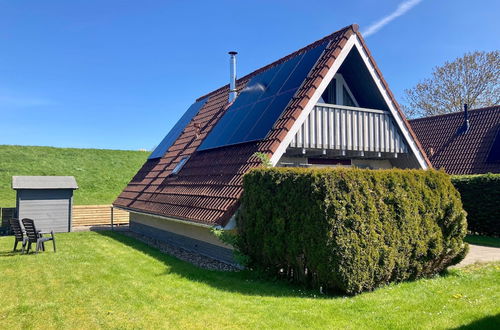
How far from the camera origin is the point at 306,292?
8133mm

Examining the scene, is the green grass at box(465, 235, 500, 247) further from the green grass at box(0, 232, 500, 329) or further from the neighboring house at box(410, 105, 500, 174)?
the green grass at box(0, 232, 500, 329)

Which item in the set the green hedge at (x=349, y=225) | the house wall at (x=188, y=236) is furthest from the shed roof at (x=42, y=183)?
the green hedge at (x=349, y=225)

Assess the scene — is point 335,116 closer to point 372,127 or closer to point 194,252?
point 372,127

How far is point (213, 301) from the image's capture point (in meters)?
7.41

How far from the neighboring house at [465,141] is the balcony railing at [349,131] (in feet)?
32.3

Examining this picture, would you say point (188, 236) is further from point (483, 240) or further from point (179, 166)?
point (483, 240)

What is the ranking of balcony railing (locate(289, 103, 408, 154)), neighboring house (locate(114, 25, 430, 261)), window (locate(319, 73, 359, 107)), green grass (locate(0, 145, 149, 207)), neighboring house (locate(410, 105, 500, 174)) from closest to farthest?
neighboring house (locate(114, 25, 430, 261)), balcony railing (locate(289, 103, 408, 154)), window (locate(319, 73, 359, 107)), neighboring house (locate(410, 105, 500, 174)), green grass (locate(0, 145, 149, 207))

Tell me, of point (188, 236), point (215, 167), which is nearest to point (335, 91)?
point (215, 167)

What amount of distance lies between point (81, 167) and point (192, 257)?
35.1 meters

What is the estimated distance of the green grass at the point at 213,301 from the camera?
6355mm

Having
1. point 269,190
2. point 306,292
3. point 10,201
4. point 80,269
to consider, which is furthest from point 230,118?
point 10,201

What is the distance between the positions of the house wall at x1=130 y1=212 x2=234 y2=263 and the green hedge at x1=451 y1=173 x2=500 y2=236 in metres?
11.8

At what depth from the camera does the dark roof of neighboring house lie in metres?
10.8

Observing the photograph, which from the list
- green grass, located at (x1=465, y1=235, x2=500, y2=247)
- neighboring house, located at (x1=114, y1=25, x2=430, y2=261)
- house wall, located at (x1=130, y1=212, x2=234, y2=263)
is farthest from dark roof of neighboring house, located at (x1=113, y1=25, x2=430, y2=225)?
green grass, located at (x1=465, y1=235, x2=500, y2=247)
